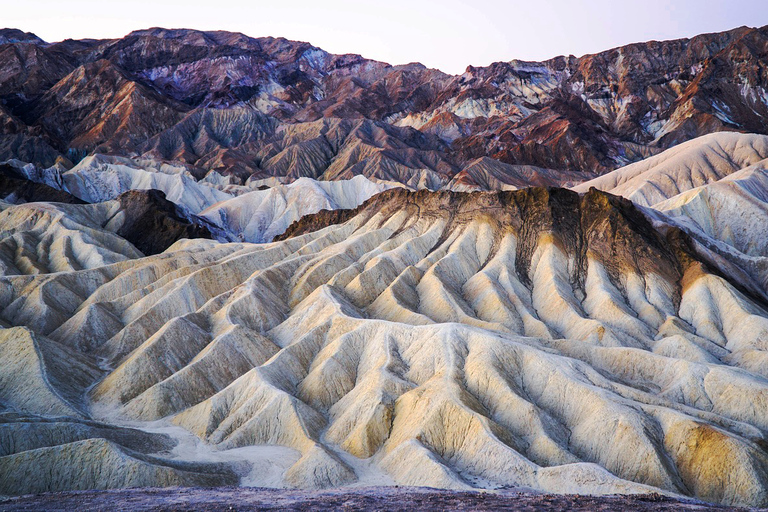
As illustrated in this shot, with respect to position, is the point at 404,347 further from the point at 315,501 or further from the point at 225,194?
the point at 225,194

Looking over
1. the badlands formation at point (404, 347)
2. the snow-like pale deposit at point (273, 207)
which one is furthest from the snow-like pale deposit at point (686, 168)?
the snow-like pale deposit at point (273, 207)

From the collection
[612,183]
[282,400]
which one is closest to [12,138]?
[612,183]

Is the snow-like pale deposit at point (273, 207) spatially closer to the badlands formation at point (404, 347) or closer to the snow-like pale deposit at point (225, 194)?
the snow-like pale deposit at point (225, 194)

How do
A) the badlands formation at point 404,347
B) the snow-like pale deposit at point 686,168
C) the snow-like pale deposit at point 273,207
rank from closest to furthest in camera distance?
the badlands formation at point 404,347 < the snow-like pale deposit at point 686,168 < the snow-like pale deposit at point 273,207

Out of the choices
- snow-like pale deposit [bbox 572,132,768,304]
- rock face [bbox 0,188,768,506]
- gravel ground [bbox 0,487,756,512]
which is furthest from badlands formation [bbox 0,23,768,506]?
gravel ground [bbox 0,487,756,512]

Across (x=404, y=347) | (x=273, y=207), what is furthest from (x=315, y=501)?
(x=273, y=207)

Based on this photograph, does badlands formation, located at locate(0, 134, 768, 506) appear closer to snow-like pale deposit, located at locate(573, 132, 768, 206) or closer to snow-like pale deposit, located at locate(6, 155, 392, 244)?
snow-like pale deposit, located at locate(6, 155, 392, 244)
